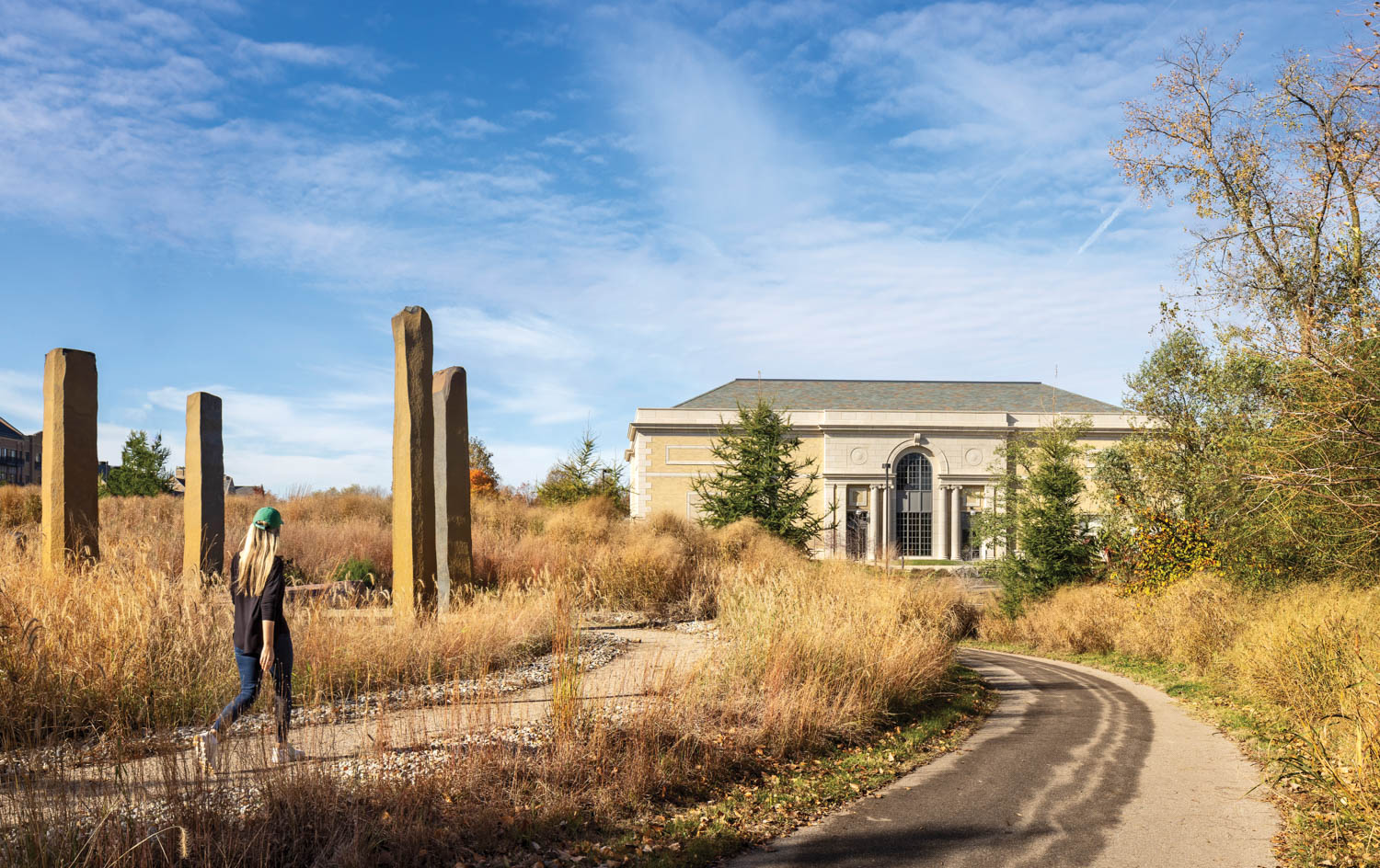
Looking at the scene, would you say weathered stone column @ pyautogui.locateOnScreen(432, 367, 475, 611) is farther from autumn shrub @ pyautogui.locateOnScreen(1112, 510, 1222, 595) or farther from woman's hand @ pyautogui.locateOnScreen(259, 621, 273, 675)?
autumn shrub @ pyautogui.locateOnScreen(1112, 510, 1222, 595)

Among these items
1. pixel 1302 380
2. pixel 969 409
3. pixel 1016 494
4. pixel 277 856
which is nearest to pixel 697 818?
pixel 277 856

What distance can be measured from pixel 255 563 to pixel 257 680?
A: 0.86 m

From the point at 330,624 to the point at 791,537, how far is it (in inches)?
795

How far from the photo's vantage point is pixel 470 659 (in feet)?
32.6

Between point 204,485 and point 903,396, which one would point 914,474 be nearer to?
point 903,396

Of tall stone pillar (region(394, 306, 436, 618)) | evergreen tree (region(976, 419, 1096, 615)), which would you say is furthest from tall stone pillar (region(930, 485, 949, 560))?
tall stone pillar (region(394, 306, 436, 618))

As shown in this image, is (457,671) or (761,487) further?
(761,487)

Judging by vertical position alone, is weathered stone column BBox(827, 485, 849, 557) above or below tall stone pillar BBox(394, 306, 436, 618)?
below

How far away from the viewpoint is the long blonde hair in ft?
21.8

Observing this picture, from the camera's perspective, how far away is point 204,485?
1382 centimetres

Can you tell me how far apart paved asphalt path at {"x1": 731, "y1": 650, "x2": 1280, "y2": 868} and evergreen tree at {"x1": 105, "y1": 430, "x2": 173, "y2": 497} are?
34564 millimetres

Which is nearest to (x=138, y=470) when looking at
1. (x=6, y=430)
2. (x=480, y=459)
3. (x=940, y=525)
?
(x=480, y=459)

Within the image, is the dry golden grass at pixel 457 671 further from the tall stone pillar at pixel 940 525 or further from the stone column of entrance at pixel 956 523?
the tall stone pillar at pixel 940 525

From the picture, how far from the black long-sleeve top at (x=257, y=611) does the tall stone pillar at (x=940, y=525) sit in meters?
53.4
